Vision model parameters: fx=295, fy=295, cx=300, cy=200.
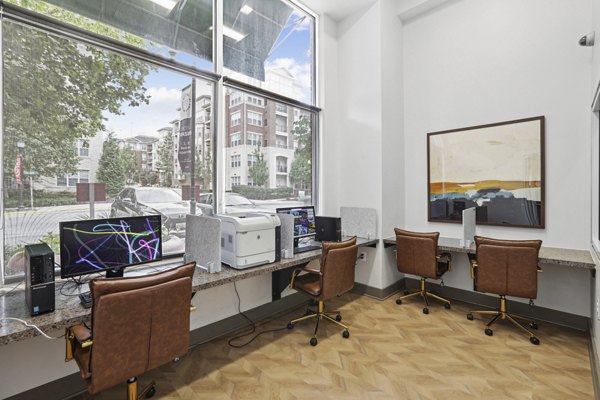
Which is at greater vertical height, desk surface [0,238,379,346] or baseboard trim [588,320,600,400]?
desk surface [0,238,379,346]

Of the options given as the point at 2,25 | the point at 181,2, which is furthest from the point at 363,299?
the point at 2,25

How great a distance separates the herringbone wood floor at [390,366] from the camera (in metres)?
2.08

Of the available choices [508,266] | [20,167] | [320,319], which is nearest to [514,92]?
[508,266]

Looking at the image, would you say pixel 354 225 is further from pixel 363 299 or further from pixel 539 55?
pixel 539 55

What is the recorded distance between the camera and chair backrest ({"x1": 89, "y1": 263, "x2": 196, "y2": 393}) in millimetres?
1456

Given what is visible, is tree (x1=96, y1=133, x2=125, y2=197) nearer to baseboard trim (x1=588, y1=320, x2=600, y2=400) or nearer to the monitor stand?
the monitor stand

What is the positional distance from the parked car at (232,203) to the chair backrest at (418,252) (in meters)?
1.77

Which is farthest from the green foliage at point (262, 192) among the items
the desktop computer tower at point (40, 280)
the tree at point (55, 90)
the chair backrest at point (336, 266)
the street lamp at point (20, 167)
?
the desktop computer tower at point (40, 280)

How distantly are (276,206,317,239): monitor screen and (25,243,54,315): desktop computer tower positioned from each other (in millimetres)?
1996

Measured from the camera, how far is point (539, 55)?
316cm

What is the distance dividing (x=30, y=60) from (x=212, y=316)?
8.14 ft

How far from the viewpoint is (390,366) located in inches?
93.3

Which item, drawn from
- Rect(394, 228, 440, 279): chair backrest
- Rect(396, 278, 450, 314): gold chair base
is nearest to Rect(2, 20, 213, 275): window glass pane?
Rect(394, 228, 440, 279): chair backrest

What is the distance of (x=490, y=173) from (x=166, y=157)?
11.7 ft
